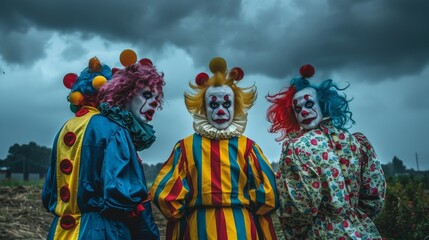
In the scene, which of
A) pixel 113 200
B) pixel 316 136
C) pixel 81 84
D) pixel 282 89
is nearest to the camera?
pixel 113 200

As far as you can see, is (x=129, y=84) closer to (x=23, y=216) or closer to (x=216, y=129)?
(x=216, y=129)

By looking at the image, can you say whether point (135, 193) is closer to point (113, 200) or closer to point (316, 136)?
point (113, 200)

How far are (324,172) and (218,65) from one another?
1.38 metres

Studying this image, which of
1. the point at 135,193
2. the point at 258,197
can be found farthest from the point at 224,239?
the point at 135,193

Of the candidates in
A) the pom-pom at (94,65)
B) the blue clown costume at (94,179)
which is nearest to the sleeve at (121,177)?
the blue clown costume at (94,179)

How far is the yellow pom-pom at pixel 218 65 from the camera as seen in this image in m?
4.52

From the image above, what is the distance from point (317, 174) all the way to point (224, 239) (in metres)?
0.92

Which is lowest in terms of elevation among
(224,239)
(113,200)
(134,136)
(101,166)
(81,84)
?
(224,239)

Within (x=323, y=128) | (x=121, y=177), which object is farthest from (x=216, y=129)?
(x=121, y=177)

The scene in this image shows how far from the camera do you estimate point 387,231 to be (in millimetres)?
7590

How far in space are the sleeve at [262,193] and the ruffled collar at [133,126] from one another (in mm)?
949

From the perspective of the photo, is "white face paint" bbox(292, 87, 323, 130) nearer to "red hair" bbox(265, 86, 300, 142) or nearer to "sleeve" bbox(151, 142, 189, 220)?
"red hair" bbox(265, 86, 300, 142)

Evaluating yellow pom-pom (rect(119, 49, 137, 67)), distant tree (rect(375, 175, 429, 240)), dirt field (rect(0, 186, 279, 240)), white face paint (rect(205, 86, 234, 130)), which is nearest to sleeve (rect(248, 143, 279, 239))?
white face paint (rect(205, 86, 234, 130))

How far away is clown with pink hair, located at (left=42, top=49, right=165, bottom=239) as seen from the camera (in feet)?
10.7
